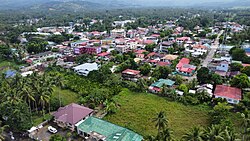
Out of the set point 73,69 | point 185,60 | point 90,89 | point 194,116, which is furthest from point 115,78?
point 185,60

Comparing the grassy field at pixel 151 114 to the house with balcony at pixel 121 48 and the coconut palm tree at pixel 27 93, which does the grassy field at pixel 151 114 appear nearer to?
the coconut palm tree at pixel 27 93

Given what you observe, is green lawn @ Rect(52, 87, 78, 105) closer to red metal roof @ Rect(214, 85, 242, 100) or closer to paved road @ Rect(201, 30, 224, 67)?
red metal roof @ Rect(214, 85, 242, 100)

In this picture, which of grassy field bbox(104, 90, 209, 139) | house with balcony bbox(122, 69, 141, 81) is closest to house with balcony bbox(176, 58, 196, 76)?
house with balcony bbox(122, 69, 141, 81)

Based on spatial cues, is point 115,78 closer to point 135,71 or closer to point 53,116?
point 135,71

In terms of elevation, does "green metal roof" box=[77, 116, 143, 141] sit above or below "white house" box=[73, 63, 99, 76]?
below

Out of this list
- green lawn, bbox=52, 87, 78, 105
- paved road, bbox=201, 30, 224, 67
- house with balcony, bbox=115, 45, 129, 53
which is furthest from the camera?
house with balcony, bbox=115, 45, 129, 53

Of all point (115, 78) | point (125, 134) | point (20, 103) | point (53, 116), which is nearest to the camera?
point (125, 134)
